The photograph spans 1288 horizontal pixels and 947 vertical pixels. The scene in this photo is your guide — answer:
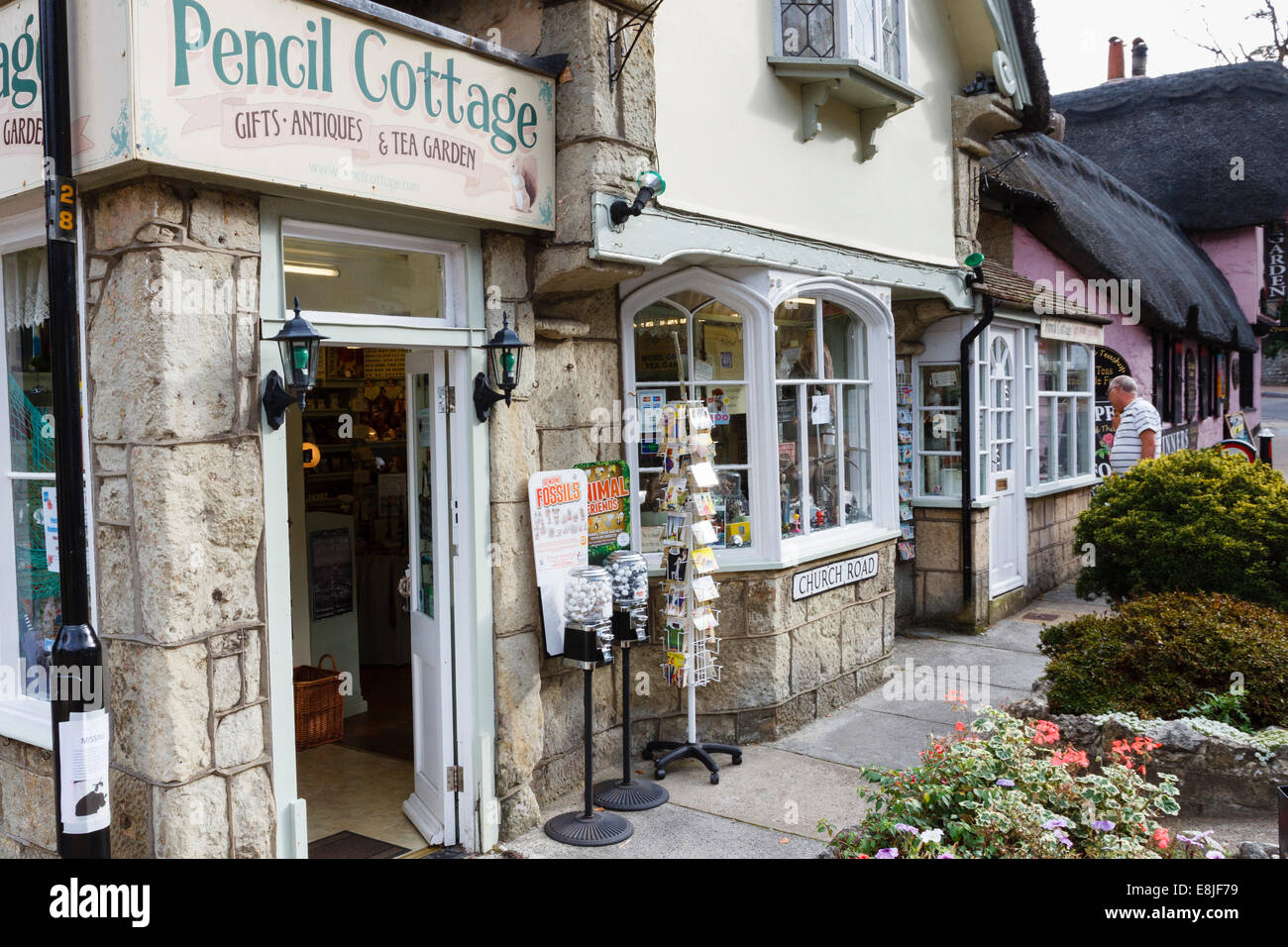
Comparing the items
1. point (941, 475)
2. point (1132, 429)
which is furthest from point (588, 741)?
point (1132, 429)

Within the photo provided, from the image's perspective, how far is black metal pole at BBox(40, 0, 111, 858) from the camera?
11.3 feet

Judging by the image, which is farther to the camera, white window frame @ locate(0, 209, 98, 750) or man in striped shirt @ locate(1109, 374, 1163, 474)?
man in striped shirt @ locate(1109, 374, 1163, 474)

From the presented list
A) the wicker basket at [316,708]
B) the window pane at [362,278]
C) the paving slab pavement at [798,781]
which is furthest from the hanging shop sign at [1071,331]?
the wicker basket at [316,708]

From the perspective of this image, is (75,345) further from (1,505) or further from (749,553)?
(749,553)

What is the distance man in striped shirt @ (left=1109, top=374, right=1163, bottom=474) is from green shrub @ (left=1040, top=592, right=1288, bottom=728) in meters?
2.93

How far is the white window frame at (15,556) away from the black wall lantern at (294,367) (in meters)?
0.73

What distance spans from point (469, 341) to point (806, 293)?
304 centimetres

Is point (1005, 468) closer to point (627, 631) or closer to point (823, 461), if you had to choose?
point (823, 461)

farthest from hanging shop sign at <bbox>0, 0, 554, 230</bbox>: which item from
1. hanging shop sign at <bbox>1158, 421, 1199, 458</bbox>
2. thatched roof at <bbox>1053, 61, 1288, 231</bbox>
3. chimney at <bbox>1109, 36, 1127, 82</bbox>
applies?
chimney at <bbox>1109, 36, 1127, 82</bbox>

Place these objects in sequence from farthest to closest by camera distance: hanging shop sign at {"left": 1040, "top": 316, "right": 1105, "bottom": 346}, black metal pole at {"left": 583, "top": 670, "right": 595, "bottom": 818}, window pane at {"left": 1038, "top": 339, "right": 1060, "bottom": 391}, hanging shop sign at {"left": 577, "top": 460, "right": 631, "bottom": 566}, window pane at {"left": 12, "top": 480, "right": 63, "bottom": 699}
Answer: window pane at {"left": 1038, "top": 339, "right": 1060, "bottom": 391} → hanging shop sign at {"left": 1040, "top": 316, "right": 1105, "bottom": 346} → hanging shop sign at {"left": 577, "top": 460, "right": 631, "bottom": 566} → black metal pole at {"left": 583, "top": 670, "right": 595, "bottom": 818} → window pane at {"left": 12, "top": 480, "right": 63, "bottom": 699}

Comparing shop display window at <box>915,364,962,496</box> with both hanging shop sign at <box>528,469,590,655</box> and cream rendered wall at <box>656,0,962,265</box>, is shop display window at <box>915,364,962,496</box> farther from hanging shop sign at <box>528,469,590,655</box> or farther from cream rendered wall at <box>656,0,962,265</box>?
hanging shop sign at <box>528,469,590,655</box>

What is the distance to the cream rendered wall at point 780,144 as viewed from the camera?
6.05m

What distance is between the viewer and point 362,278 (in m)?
4.82

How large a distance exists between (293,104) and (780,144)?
359cm
